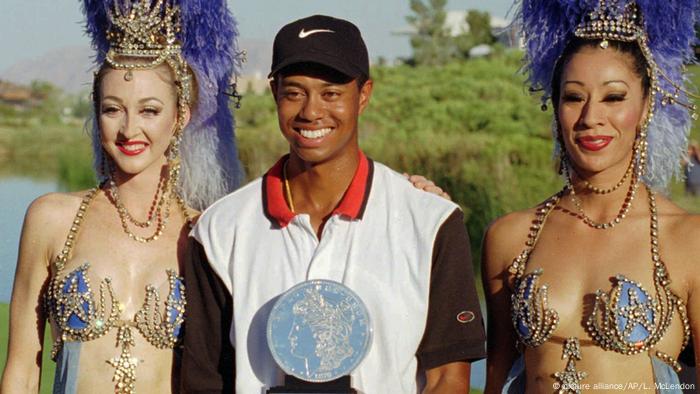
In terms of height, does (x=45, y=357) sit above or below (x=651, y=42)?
below

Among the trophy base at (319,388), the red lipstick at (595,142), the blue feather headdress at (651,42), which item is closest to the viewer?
the trophy base at (319,388)

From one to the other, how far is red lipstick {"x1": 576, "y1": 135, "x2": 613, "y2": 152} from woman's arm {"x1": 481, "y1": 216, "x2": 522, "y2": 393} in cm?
38

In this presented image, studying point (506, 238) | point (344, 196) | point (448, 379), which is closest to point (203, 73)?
point (344, 196)

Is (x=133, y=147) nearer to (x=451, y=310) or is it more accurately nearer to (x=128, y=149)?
(x=128, y=149)

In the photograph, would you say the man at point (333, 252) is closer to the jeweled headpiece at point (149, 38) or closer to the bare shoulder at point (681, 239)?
the jeweled headpiece at point (149, 38)

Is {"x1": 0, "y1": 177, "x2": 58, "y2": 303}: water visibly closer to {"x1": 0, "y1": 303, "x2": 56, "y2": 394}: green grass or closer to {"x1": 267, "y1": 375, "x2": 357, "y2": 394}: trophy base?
{"x1": 0, "y1": 303, "x2": 56, "y2": 394}: green grass

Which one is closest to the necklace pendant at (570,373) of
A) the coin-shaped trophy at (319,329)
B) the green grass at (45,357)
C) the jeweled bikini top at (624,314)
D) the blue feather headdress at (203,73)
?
the jeweled bikini top at (624,314)

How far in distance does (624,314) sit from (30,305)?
6.24 ft

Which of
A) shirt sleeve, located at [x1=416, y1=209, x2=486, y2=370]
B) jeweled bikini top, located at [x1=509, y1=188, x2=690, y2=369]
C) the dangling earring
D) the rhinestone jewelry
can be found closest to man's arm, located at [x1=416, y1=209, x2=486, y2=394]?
shirt sleeve, located at [x1=416, y1=209, x2=486, y2=370]

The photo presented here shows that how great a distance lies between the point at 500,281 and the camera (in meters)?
4.09

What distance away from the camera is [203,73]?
13.8ft

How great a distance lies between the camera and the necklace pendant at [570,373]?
150 inches

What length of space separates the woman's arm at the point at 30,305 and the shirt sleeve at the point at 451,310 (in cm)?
131

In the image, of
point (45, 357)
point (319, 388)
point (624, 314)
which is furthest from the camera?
point (45, 357)
